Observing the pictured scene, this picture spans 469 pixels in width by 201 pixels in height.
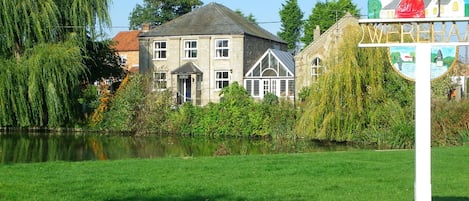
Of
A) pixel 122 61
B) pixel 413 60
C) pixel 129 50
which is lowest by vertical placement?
pixel 413 60

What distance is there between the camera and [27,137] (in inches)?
1180

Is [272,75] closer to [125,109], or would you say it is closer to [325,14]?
[125,109]

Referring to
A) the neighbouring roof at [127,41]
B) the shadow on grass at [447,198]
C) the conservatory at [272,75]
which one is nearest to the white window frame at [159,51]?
the conservatory at [272,75]

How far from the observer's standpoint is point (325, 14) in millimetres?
63375

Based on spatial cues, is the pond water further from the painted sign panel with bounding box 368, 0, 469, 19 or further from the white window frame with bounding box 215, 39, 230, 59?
the painted sign panel with bounding box 368, 0, 469, 19

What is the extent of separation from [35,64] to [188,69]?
15.0 meters

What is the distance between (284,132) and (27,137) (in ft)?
40.3

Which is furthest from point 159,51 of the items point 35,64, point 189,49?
point 35,64

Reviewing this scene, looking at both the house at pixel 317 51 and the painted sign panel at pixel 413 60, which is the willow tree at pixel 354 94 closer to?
the house at pixel 317 51

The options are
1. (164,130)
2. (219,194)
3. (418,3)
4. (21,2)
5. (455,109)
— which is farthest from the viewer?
(164,130)

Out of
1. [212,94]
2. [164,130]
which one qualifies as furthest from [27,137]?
[212,94]

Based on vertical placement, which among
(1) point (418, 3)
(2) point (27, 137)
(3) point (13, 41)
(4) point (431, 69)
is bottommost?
(2) point (27, 137)

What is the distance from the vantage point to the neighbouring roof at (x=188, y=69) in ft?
141

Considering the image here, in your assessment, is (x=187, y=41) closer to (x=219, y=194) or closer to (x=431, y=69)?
(x=219, y=194)
